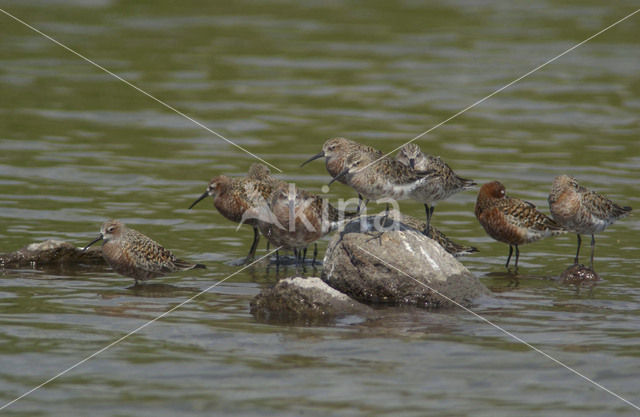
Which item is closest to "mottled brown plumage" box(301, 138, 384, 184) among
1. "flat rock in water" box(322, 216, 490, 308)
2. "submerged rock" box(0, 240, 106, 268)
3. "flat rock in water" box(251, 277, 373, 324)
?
"flat rock in water" box(322, 216, 490, 308)

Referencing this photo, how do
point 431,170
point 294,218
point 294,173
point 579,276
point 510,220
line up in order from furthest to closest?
point 294,173, point 510,220, point 431,170, point 579,276, point 294,218

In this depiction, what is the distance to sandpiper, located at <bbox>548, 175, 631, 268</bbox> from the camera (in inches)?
649

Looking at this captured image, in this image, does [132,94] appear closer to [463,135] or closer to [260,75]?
[260,75]

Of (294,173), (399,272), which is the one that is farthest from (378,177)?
(294,173)

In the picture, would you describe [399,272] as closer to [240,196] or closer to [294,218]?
[294,218]

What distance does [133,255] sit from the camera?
1508 centimetres

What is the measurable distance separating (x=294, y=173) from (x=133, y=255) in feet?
26.2

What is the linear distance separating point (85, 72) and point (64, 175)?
10.0 metres

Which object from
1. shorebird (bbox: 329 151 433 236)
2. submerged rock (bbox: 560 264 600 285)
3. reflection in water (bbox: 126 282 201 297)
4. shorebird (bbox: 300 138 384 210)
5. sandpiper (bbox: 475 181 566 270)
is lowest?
reflection in water (bbox: 126 282 201 297)

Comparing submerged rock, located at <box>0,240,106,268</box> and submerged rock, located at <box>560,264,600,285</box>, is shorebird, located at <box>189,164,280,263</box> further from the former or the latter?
submerged rock, located at <box>560,264,600,285</box>

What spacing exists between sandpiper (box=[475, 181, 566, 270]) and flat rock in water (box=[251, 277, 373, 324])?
13.5ft

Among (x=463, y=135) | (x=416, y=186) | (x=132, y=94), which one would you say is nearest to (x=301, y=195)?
(x=416, y=186)

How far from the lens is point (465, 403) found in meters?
10.6

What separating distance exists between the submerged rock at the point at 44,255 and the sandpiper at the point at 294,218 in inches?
115
